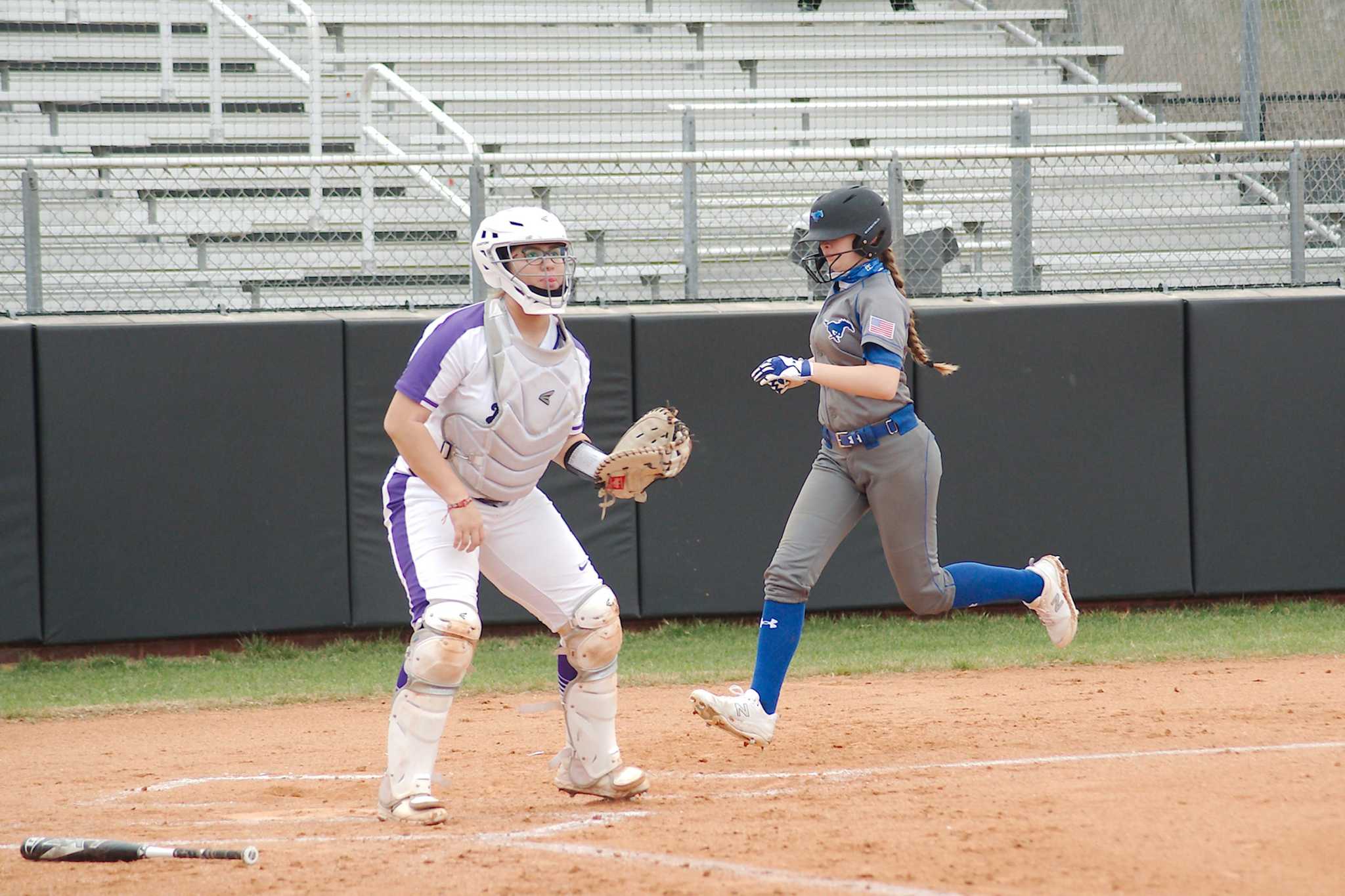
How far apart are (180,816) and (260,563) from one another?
153 inches

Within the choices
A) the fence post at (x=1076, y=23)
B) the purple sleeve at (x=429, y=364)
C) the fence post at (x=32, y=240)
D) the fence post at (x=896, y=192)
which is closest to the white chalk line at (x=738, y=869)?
the purple sleeve at (x=429, y=364)

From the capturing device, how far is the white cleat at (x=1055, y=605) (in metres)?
6.03

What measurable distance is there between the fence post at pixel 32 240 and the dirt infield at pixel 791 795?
292cm

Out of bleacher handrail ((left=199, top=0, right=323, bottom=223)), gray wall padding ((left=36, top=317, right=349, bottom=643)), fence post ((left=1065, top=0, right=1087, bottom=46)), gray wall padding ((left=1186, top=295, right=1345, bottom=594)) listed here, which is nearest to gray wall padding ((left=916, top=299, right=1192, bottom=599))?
gray wall padding ((left=1186, top=295, right=1345, bottom=594))

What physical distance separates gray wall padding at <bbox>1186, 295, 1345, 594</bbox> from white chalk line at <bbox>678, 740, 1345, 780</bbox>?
14.1ft

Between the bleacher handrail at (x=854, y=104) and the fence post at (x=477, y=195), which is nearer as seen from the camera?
the fence post at (x=477, y=195)

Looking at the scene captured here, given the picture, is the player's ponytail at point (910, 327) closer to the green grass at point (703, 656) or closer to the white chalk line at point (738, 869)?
the white chalk line at point (738, 869)

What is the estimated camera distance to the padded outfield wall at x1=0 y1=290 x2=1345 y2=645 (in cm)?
852

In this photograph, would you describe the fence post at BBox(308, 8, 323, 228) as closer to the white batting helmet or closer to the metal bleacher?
the metal bleacher

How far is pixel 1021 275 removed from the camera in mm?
9617

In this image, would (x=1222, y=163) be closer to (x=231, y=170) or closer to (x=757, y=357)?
(x=757, y=357)

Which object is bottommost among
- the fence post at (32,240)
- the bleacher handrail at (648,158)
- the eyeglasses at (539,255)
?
the eyeglasses at (539,255)

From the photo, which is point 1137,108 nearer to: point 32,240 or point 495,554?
point 32,240

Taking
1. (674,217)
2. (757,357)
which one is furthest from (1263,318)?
(674,217)
